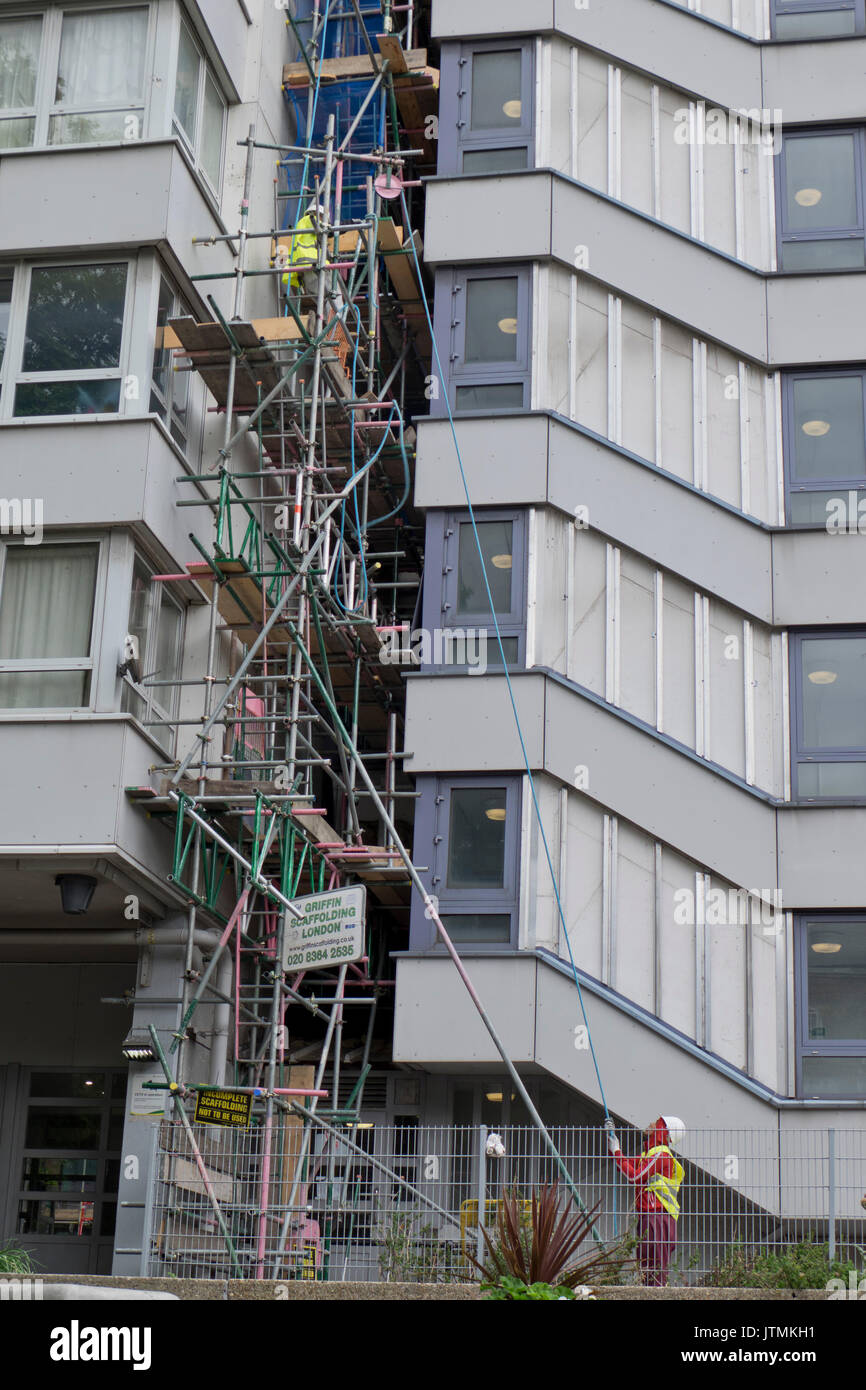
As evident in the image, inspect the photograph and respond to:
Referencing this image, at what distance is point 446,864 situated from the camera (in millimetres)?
18656

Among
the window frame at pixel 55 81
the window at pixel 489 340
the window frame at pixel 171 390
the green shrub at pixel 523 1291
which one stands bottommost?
the green shrub at pixel 523 1291

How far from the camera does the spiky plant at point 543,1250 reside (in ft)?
42.0

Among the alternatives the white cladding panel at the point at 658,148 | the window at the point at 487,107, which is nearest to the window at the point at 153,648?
the window at the point at 487,107

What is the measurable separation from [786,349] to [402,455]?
4.54 metres

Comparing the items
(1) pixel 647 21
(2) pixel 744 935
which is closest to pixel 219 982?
(2) pixel 744 935

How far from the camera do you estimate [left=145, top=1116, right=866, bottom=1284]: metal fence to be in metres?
14.4

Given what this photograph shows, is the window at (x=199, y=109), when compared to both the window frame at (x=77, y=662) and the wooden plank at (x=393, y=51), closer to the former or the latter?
the wooden plank at (x=393, y=51)

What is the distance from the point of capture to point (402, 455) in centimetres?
2098

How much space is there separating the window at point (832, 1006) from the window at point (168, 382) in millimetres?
8315

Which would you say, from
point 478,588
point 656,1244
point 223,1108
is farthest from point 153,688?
point 656,1244

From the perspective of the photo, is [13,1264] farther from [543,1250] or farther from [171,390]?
[171,390]

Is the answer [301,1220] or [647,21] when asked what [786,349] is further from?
[301,1220]

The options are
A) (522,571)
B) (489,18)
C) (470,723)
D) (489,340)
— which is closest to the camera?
(470,723)

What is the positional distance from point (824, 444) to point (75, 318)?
826cm
